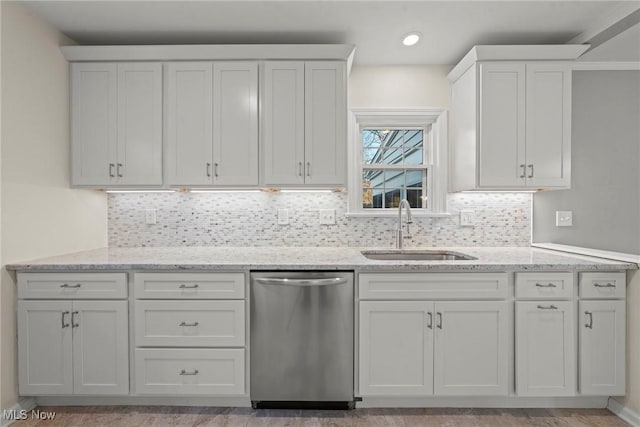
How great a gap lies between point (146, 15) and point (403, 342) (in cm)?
267

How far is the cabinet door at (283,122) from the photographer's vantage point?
2.43 m

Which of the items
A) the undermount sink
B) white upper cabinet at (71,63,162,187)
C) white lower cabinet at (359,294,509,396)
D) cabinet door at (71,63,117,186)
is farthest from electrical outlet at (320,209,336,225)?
cabinet door at (71,63,117,186)

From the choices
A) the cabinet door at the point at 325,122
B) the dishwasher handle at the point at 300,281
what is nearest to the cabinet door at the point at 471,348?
the dishwasher handle at the point at 300,281

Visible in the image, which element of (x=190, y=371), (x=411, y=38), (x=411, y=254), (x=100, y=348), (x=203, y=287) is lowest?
(x=190, y=371)

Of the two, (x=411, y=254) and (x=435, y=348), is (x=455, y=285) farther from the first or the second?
(x=411, y=254)

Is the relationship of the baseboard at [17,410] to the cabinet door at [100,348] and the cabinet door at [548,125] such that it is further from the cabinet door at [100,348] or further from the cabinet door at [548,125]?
the cabinet door at [548,125]

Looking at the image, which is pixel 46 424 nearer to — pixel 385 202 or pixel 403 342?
pixel 403 342

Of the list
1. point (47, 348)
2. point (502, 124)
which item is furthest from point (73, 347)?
point (502, 124)

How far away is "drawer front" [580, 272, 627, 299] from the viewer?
80.5 inches

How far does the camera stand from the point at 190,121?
2447 mm

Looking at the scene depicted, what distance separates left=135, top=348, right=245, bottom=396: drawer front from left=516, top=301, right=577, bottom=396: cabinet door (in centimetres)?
171

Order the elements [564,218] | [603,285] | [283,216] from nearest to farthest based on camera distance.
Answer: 1. [603,285]
2. [564,218]
3. [283,216]

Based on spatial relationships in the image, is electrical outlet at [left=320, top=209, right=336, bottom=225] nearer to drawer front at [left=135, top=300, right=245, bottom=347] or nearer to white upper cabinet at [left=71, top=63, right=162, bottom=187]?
drawer front at [left=135, top=300, right=245, bottom=347]

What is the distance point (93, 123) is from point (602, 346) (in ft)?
12.1
